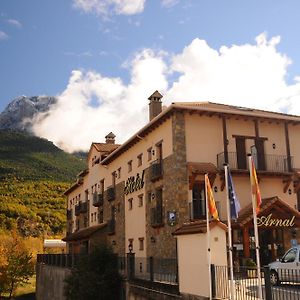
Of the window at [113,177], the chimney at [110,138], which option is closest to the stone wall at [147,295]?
the window at [113,177]

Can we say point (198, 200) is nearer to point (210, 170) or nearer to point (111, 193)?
point (210, 170)

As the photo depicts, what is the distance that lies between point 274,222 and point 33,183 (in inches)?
3714

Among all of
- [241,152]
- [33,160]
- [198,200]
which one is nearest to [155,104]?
[241,152]

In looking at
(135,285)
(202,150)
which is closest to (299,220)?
(202,150)

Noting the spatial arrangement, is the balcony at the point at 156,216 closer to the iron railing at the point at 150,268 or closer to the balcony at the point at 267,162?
the iron railing at the point at 150,268

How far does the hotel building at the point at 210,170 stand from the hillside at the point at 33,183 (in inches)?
2582

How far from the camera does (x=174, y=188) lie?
26.1 meters

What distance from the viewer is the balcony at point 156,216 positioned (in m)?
27.8

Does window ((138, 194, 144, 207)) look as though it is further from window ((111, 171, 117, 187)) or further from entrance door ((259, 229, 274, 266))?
entrance door ((259, 229, 274, 266))

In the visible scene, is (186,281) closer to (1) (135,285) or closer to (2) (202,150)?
(1) (135,285)

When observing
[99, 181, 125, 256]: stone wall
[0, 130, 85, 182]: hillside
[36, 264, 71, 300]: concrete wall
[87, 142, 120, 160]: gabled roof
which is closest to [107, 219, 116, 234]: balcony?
[99, 181, 125, 256]: stone wall

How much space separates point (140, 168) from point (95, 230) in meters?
9.87

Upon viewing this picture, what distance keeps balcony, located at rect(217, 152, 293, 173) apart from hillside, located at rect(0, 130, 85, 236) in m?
72.6

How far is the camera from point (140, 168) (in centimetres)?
3253
